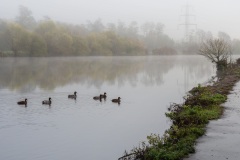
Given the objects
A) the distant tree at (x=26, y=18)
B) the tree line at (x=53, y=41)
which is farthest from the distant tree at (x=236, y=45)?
the distant tree at (x=26, y=18)

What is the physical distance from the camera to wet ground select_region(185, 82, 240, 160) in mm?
9625

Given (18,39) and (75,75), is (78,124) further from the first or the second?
(18,39)

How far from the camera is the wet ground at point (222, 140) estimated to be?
962 cm

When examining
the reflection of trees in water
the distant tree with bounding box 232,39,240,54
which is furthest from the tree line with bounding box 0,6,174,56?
the distant tree with bounding box 232,39,240,54

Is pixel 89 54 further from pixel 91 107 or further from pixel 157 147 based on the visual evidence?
pixel 157 147

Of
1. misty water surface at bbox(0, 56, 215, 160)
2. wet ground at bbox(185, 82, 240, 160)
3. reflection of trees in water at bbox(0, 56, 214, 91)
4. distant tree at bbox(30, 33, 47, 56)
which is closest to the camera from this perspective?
wet ground at bbox(185, 82, 240, 160)

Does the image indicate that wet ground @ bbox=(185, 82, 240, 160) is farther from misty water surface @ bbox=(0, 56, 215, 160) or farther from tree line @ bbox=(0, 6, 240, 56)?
tree line @ bbox=(0, 6, 240, 56)

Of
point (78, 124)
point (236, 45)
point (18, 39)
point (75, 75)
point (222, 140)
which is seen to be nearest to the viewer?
point (222, 140)

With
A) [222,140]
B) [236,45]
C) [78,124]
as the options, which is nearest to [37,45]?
[78,124]

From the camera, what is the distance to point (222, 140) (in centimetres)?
1111

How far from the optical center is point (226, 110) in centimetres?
1625

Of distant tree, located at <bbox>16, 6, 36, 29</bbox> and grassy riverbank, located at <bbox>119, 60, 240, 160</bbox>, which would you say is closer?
grassy riverbank, located at <bbox>119, 60, 240, 160</bbox>

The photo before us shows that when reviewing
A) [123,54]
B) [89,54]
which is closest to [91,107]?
[89,54]

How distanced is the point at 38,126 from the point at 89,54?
99.3 m
